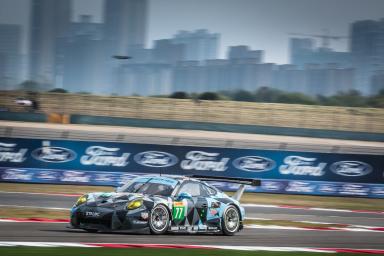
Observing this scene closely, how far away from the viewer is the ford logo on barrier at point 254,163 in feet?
84.5

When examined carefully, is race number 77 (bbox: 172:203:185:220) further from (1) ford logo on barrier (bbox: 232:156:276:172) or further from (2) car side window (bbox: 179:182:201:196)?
(1) ford logo on barrier (bbox: 232:156:276:172)

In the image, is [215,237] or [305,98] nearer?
[215,237]

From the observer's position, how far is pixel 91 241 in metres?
10.7

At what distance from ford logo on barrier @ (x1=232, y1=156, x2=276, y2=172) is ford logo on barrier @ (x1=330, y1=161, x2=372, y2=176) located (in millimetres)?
2429

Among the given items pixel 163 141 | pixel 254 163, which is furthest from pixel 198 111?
pixel 254 163

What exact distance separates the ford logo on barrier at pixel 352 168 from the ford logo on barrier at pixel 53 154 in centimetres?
980

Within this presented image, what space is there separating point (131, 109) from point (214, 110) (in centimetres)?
819

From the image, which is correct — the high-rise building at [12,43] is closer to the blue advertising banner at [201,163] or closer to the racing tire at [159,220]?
the blue advertising banner at [201,163]

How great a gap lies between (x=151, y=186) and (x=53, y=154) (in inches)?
487

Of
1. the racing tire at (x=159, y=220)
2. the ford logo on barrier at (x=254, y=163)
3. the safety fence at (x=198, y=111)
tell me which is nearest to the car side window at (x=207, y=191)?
the racing tire at (x=159, y=220)

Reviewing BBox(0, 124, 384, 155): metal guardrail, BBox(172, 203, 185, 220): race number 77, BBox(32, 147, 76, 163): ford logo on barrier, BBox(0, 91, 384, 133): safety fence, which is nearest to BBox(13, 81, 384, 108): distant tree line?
BBox(0, 91, 384, 133): safety fence

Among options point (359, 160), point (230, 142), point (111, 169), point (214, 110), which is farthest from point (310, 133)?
point (111, 169)

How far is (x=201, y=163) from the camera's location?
2545 cm

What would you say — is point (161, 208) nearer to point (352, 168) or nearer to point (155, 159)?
point (155, 159)
